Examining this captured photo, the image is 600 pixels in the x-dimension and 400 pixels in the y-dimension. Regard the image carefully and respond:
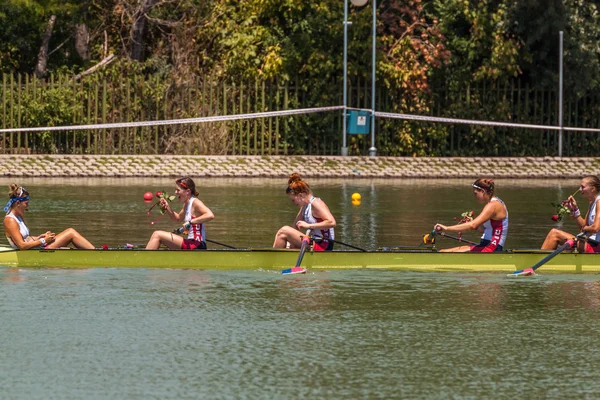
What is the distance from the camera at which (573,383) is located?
948 cm

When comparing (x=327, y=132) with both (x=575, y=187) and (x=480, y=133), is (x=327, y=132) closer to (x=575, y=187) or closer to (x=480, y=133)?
(x=480, y=133)

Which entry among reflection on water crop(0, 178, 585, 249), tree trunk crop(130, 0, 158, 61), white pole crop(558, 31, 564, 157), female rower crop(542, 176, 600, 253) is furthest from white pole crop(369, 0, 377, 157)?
female rower crop(542, 176, 600, 253)

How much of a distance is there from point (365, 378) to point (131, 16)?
33.0 meters

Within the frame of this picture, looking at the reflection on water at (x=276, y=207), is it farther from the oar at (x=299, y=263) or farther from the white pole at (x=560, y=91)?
the white pole at (x=560, y=91)

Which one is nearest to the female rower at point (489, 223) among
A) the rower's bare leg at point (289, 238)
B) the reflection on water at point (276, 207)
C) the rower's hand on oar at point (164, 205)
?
the rower's bare leg at point (289, 238)

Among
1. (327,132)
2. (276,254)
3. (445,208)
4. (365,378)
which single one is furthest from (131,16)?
(365,378)

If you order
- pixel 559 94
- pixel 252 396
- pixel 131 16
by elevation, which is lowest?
pixel 252 396

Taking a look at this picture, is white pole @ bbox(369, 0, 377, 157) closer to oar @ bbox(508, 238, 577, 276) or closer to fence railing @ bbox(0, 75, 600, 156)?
fence railing @ bbox(0, 75, 600, 156)

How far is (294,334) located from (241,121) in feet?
78.0

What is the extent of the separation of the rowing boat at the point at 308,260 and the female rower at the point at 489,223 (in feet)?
0.98

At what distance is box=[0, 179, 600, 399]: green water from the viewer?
934cm

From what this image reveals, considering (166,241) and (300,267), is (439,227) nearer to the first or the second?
(300,267)

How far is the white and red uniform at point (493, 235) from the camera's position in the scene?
15.9m

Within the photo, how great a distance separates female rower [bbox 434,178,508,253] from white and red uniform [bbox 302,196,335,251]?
55.3 inches
